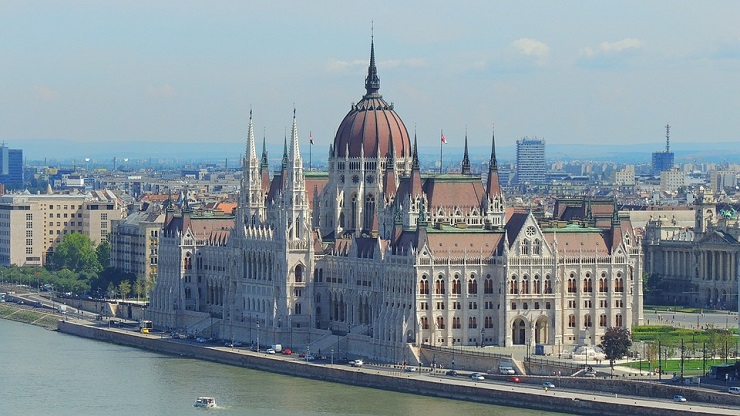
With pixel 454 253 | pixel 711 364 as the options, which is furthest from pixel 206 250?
pixel 711 364

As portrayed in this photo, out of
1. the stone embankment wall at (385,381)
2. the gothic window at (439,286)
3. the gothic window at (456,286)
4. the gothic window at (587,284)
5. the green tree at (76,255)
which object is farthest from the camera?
the green tree at (76,255)

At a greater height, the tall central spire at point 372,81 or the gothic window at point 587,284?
the tall central spire at point 372,81

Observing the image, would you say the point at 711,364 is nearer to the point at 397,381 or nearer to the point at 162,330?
the point at 397,381

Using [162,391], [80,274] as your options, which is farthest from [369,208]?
[80,274]

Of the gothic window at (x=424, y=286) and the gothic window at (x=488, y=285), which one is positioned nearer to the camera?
the gothic window at (x=424, y=286)

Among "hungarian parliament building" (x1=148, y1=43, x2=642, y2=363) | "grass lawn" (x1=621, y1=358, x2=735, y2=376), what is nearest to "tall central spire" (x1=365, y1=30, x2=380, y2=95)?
"hungarian parliament building" (x1=148, y1=43, x2=642, y2=363)

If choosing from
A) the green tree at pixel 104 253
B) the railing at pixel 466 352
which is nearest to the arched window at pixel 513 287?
the railing at pixel 466 352

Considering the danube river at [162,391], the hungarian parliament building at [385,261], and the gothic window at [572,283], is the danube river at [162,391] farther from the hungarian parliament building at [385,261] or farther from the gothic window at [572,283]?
the gothic window at [572,283]
